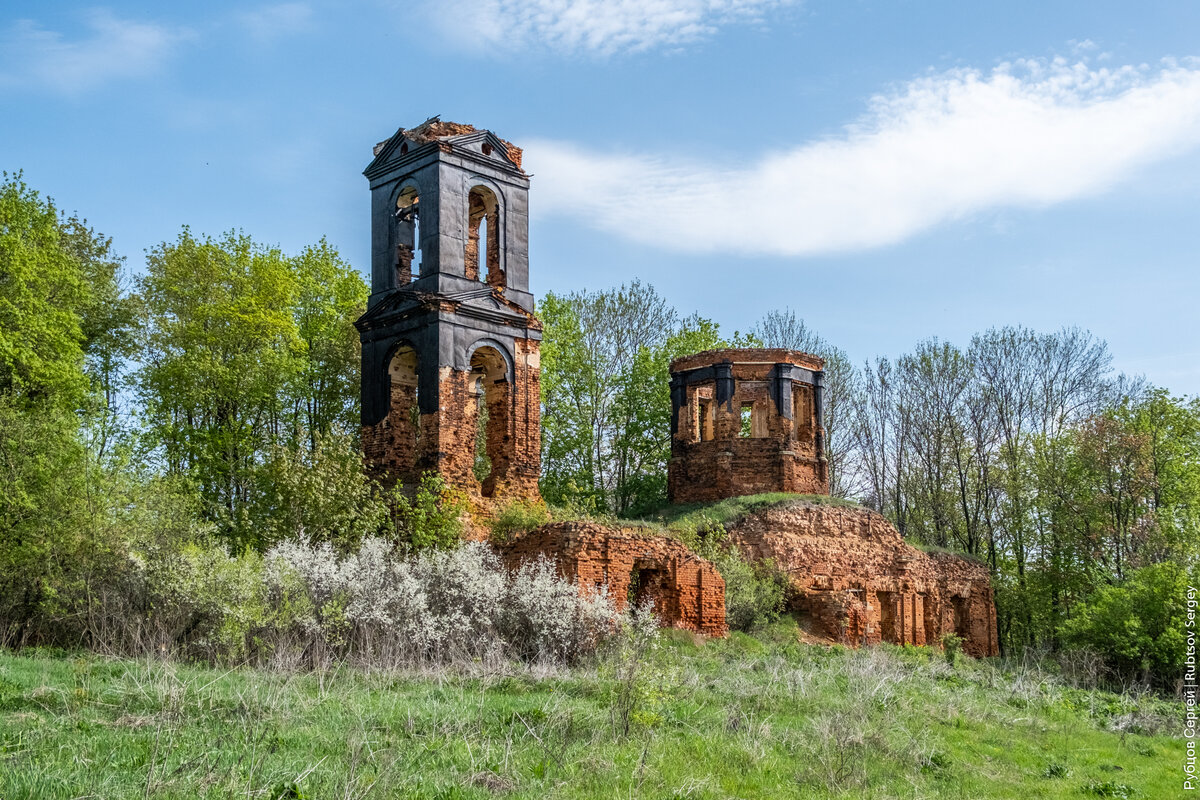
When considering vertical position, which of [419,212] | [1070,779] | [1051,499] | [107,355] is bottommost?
[1070,779]

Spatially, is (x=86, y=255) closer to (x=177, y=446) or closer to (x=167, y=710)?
(x=177, y=446)

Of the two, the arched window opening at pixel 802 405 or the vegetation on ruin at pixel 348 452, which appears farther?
the arched window opening at pixel 802 405

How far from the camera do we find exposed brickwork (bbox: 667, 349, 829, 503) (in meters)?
27.6

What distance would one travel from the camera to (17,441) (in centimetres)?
1720

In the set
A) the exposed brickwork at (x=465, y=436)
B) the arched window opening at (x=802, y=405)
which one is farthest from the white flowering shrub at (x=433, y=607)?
the arched window opening at (x=802, y=405)

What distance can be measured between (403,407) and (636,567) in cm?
689

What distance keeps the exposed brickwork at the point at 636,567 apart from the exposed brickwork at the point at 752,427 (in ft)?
25.5

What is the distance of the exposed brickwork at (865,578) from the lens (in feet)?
75.7

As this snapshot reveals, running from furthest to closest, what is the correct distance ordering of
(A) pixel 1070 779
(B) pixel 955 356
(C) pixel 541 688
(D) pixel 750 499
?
1. (B) pixel 955 356
2. (D) pixel 750 499
3. (C) pixel 541 688
4. (A) pixel 1070 779

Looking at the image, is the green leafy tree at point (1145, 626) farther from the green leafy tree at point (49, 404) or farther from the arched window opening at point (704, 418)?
the green leafy tree at point (49, 404)

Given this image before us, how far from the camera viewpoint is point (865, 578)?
24297 millimetres

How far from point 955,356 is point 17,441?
2818 cm

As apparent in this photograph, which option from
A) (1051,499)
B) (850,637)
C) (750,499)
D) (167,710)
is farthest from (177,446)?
(1051,499)

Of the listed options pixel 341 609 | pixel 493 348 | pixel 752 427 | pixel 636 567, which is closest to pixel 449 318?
pixel 493 348
